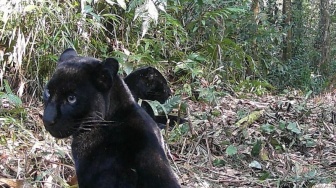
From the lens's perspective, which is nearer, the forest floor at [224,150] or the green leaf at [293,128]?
the forest floor at [224,150]

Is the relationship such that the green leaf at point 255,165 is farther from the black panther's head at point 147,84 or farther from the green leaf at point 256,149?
the black panther's head at point 147,84

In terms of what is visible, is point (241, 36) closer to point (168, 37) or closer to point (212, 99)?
point (168, 37)

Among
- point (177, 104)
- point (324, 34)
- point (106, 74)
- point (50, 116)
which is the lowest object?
point (324, 34)

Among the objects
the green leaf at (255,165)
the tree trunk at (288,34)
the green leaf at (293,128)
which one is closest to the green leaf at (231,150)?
the green leaf at (255,165)

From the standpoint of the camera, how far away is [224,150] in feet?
15.5

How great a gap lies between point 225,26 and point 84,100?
6685 millimetres

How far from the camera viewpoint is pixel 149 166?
8.47 ft

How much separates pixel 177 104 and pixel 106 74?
2.55 meters

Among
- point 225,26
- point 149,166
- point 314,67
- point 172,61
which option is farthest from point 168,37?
point 314,67

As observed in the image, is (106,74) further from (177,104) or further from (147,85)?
(177,104)

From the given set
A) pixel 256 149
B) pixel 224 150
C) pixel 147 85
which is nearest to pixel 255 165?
pixel 256 149

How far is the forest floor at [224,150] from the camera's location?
3740 mm

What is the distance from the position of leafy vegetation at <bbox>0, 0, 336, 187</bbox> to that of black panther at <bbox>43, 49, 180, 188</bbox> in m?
0.91

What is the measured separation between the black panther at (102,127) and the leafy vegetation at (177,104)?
91 cm
